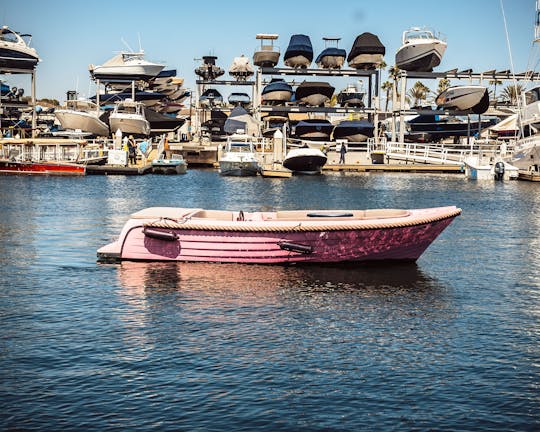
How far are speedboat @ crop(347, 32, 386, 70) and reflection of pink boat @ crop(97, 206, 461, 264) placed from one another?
255ft

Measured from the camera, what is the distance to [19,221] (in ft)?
108

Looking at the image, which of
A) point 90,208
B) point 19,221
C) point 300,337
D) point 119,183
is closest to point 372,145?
point 119,183

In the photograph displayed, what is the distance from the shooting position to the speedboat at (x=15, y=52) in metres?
94.9

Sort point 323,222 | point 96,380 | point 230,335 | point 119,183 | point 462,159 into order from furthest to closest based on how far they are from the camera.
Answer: point 462,159, point 119,183, point 323,222, point 230,335, point 96,380

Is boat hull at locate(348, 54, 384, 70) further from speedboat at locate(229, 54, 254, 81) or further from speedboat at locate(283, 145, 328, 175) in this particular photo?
speedboat at locate(283, 145, 328, 175)

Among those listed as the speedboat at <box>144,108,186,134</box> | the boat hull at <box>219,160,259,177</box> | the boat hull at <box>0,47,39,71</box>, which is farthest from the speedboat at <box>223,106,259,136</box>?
the boat hull at <box>0,47,39,71</box>

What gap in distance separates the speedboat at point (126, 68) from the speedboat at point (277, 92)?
13.9m

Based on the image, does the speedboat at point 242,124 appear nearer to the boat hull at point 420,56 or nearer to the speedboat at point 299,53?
the speedboat at point 299,53

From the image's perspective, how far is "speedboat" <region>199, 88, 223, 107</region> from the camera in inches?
4524

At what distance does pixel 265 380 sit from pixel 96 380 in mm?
2572

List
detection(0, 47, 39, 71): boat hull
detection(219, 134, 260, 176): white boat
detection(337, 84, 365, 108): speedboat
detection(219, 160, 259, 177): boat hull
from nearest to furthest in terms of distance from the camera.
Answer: detection(219, 160, 259, 177): boat hull → detection(219, 134, 260, 176): white boat → detection(0, 47, 39, 71): boat hull → detection(337, 84, 365, 108): speedboat

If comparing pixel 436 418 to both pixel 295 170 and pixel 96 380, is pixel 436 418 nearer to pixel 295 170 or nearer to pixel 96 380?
pixel 96 380

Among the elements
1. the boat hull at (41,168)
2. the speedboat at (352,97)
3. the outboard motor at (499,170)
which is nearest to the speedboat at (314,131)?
the speedboat at (352,97)

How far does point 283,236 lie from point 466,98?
71.3m
